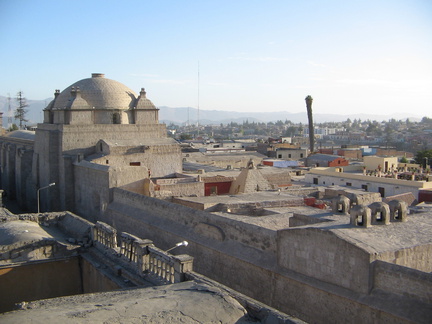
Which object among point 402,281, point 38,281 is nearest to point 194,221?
point 38,281

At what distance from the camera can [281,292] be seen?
10281 mm

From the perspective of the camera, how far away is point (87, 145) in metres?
23.5

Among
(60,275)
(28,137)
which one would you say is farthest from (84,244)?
(28,137)

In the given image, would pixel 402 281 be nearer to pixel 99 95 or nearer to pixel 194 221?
pixel 194 221

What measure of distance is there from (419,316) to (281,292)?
325cm

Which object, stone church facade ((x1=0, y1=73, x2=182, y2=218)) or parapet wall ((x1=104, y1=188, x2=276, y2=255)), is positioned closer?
parapet wall ((x1=104, y1=188, x2=276, y2=255))

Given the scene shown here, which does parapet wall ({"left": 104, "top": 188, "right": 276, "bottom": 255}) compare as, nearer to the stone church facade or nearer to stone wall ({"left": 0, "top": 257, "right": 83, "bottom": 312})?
the stone church facade

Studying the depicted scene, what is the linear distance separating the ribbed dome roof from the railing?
1503 cm

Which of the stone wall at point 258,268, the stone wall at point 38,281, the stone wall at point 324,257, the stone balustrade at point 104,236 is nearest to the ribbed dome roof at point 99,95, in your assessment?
the stone wall at point 258,268

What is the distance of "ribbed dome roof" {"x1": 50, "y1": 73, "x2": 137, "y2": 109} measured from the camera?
24188 millimetres

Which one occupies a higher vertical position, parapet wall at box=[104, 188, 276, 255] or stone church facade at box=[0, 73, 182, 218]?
stone church facade at box=[0, 73, 182, 218]

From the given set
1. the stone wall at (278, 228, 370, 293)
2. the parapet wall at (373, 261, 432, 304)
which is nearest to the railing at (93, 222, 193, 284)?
the stone wall at (278, 228, 370, 293)

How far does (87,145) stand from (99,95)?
2822mm

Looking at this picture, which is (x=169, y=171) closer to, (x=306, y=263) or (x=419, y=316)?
(x=306, y=263)
